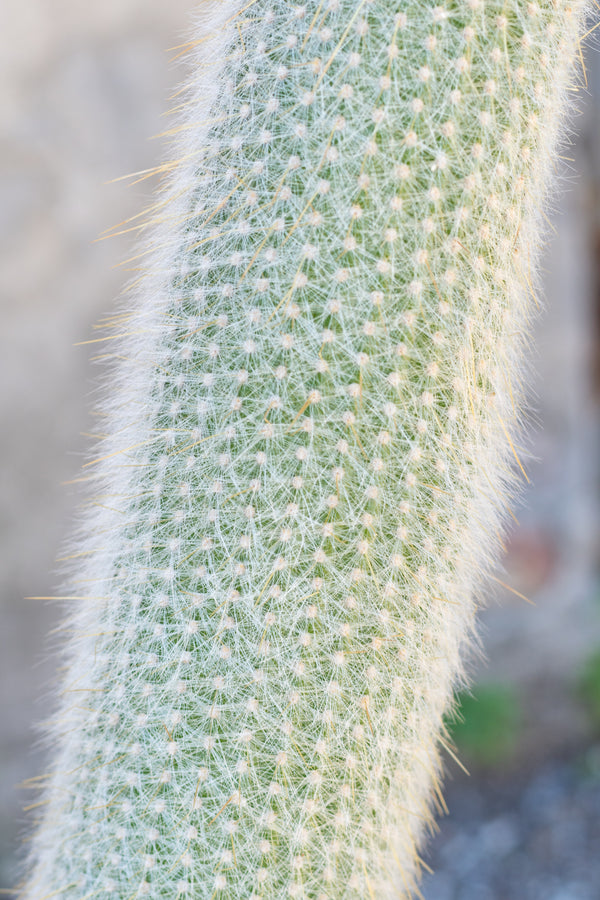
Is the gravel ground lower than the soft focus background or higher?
lower

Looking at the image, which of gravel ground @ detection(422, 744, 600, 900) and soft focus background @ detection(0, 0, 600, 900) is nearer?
soft focus background @ detection(0, 0, 600, 900)

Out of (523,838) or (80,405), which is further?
(523,838)

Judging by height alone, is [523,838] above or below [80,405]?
below

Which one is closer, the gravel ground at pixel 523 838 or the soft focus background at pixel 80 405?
the soft focus background at pixel 80 405

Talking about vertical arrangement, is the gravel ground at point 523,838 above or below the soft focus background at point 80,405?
below
